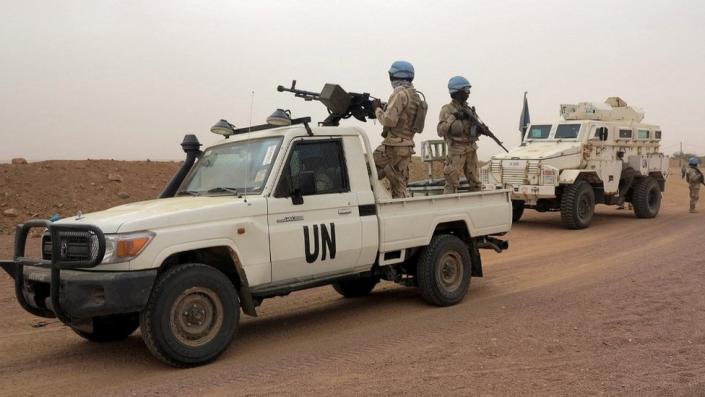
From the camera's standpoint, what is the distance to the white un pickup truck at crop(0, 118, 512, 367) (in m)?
4.82

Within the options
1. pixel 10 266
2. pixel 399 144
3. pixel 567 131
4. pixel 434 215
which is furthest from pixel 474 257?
pixel 567 131

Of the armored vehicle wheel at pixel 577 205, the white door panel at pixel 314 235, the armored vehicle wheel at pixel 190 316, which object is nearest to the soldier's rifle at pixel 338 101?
the white door panel at pixel 314 235

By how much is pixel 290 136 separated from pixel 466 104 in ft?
12.2

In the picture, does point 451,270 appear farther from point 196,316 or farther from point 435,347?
point 196,316

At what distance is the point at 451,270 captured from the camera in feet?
24.0

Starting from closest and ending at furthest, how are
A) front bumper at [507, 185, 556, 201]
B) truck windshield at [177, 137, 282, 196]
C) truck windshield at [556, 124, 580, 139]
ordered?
truck windshield at [177, 137, 282, 196]
front bumper at [507, 185, 556, 201]
truck windshield at [556, 124, 580, 139]

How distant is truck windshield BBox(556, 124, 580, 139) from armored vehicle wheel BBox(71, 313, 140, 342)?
11.8 meters

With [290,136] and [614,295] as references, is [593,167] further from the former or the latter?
[290,136]

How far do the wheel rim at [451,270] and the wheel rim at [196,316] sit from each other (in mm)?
2789

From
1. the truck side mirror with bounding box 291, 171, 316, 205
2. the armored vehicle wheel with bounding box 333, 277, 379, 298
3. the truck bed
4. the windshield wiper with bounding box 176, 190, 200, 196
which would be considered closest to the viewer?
the truck side mirror with bounding box 291, 171, 316, 205

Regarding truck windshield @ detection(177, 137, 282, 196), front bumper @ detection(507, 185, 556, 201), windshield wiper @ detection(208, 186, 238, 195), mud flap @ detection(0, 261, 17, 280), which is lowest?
mud flap @ detection(0, 261, 17, 280)

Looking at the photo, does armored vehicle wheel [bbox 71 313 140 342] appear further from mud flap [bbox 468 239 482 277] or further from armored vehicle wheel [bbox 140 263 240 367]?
mud flap [bbox 468 239 482 277]

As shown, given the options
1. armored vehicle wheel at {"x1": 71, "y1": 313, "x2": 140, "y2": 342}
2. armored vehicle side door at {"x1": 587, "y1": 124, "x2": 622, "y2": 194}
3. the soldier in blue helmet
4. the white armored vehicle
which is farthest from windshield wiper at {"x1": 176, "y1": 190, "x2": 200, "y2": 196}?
the soldier in blue helmet

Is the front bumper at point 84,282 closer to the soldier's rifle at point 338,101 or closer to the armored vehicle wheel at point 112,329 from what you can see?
the armored vehicle wheel at point 112,329
